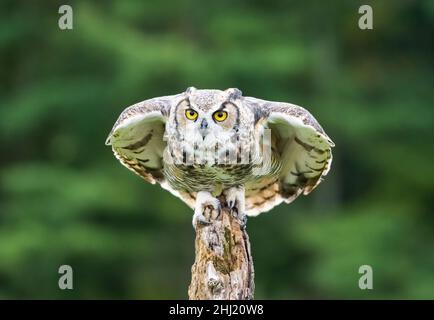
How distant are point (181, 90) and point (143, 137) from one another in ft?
22.3

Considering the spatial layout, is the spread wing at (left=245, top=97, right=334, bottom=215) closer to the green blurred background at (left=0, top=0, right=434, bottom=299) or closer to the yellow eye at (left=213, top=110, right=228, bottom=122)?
the yellow eye at (left=213, top=110, right=228, bottom=122)

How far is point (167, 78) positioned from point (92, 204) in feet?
6.44

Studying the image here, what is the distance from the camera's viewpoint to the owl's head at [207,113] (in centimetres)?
486

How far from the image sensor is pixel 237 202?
519 cm

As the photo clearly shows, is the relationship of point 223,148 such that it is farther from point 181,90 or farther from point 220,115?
point 181,90

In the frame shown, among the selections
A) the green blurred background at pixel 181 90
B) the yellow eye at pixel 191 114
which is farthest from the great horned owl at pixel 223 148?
the green blurred background at pixel 181 90

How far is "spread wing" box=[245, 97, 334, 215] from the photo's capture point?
5.06m

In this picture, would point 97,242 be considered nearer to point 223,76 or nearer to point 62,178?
point 62,178

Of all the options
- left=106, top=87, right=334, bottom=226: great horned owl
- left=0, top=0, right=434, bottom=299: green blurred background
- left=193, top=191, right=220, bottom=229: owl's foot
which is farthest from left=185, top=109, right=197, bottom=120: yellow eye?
left=0, top=0, right=434, bottom=299: green blurred background

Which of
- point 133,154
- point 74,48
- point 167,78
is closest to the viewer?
point 133,154

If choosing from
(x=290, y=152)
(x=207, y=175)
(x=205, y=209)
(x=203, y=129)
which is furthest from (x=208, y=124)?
(x=290, y=152)

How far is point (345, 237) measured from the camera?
1267cm

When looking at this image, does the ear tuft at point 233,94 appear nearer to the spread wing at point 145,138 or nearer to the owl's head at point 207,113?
the owl's head at point 207,113

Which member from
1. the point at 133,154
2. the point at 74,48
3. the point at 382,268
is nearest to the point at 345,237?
the point at 382,268
